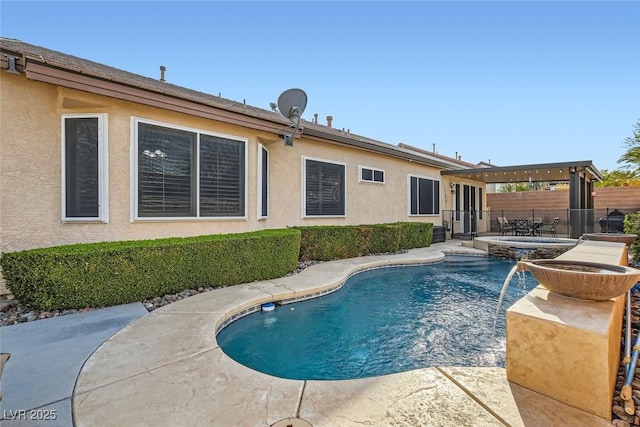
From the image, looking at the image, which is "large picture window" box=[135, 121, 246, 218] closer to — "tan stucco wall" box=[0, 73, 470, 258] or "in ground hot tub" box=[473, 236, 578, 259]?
"tan stucco wall" box=[0, 73, 470, 258]

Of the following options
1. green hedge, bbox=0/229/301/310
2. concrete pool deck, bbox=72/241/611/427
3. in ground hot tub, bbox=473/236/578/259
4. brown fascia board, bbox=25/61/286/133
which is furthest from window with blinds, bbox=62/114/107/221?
in ground hot tub, bbox=473/236/578/259

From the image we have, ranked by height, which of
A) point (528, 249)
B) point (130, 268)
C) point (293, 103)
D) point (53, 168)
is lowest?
point (528, 249)

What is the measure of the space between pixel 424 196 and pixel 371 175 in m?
4.04

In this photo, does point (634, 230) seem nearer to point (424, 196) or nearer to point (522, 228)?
point (424, 196)

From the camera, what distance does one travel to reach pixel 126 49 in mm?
9773

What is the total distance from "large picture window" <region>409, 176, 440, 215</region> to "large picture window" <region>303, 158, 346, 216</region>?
4.51 m

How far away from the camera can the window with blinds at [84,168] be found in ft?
17.7

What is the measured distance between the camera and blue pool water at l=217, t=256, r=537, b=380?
376 cm

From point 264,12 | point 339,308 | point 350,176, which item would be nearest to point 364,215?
point 350,176

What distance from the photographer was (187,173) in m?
6.32

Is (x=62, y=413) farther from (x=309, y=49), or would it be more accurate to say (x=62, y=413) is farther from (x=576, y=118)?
(x=576, y=118)

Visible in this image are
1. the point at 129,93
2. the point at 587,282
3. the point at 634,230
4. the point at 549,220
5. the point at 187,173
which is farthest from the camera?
the point at 549,220

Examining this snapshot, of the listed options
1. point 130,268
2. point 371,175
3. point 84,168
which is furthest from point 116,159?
point 371,175

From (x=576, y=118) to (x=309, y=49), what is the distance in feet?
47.9
